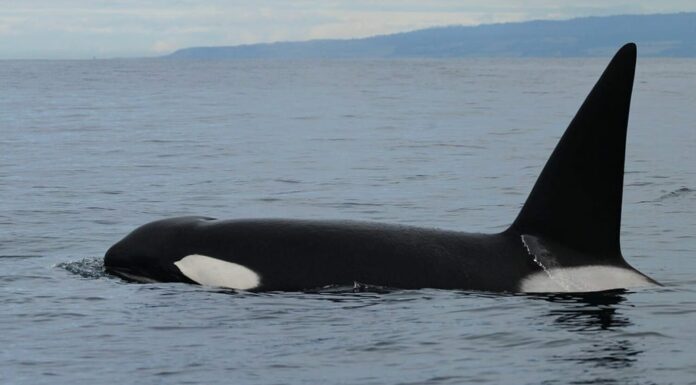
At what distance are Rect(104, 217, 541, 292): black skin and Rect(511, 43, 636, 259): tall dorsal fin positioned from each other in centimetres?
40

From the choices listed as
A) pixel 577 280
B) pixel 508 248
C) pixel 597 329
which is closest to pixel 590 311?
pixel 597 329

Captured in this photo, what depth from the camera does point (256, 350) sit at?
373 inches

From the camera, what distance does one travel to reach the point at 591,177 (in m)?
10.9

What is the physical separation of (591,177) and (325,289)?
2503mm

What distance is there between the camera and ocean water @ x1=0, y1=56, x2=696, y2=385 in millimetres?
9086

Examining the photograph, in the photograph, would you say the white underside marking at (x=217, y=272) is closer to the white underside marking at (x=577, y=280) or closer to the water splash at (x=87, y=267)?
the water splash at (x=87, y=267)

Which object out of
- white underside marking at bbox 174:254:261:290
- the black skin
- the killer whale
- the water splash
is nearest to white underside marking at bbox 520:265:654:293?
the killer whale

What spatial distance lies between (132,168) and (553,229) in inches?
647

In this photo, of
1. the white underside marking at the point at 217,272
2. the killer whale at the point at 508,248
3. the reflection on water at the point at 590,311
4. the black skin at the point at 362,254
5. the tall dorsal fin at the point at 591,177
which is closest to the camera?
the reflection on water at the point at 590,311

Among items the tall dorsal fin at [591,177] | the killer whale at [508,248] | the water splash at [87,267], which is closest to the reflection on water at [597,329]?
the killer whale at [508,248]

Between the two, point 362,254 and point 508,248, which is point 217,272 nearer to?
point 362,254

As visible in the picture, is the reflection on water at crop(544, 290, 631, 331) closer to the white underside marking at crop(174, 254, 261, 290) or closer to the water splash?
the white underside marking at crop(174, 254, 261, 290)

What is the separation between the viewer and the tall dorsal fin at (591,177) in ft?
34.8

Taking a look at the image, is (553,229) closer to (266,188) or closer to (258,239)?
(258,239)
